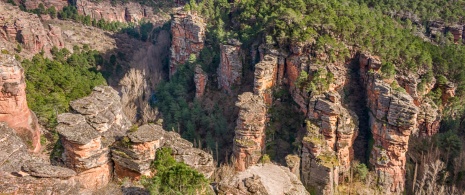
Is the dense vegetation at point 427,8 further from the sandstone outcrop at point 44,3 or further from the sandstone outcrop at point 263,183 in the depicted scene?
the sandstone outcrop at point 44,3

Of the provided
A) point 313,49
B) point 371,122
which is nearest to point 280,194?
point 371,122

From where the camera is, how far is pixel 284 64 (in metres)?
44.2

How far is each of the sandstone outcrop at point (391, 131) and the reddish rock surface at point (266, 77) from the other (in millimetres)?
10884

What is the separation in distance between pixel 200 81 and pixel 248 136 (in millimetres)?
17682

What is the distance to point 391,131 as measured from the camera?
3472cm

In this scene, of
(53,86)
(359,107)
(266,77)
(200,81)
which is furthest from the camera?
(200,81)

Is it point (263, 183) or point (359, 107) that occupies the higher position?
point (263, 183)

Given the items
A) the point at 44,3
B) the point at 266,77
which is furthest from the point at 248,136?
the point at 44,3

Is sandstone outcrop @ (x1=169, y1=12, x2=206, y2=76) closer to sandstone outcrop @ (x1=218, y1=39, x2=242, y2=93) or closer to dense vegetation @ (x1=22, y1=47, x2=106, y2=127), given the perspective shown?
sandstone outcrop @ (x1=218, y1=39, x2=242, y2=93)

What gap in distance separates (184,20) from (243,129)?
1056 inches

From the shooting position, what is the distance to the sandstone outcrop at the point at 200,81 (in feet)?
175

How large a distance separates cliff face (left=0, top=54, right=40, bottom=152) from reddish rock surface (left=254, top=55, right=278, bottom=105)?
23.0 metres

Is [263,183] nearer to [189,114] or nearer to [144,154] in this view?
[144,154]

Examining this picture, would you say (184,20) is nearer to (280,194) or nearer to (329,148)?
(329,148)
